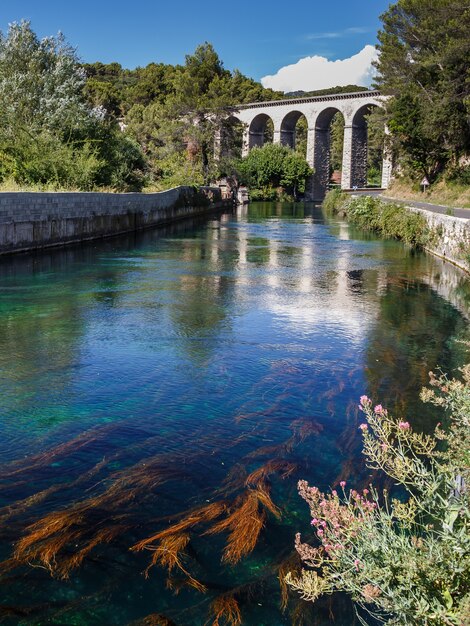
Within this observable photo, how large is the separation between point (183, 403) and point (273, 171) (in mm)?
64261

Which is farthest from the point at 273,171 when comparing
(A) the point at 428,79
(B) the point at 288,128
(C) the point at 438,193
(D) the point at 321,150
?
(C) the point at 438,193

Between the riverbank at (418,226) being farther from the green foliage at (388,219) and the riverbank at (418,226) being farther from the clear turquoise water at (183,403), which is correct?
the clear turquoise water at (183,403)

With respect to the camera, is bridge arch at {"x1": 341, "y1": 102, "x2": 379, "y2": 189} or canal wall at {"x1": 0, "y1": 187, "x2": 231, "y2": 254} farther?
bridge arch at {"x1": 341, "y1": 102, "x2": 379, "y2": 189}

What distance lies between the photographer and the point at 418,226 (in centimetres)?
2403

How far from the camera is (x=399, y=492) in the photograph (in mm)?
5227

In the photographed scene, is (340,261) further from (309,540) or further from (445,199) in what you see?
(445,199)

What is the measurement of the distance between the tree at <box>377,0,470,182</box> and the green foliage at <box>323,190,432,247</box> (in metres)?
6.29

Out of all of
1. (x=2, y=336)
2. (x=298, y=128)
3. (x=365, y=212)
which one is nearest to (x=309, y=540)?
(x=2, y=336)

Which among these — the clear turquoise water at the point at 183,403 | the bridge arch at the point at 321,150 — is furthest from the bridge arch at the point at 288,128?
the clear turquoise water at the point at 183,403

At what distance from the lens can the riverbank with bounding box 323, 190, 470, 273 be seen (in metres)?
17.8

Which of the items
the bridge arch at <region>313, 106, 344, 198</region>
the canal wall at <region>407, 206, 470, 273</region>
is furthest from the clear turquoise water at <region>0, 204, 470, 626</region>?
the bridge arch at <region>313, 106, 344, 198</region>

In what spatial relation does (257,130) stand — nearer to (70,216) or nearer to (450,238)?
(70,216)

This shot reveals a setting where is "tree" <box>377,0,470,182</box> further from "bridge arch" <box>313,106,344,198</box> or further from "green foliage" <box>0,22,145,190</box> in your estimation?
"bridge arch" <box>313,106,344,198</box>

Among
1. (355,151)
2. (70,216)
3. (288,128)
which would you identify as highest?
(288,128)
